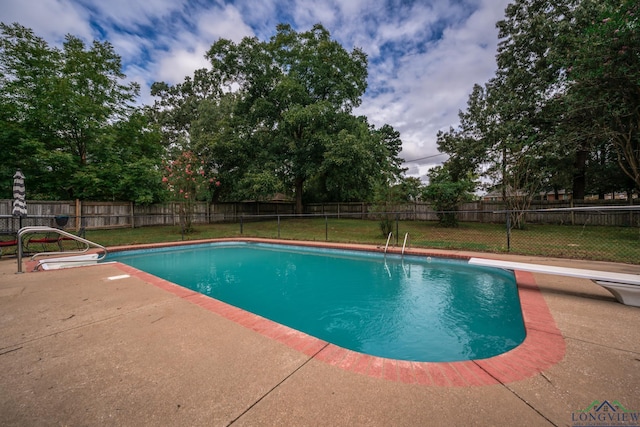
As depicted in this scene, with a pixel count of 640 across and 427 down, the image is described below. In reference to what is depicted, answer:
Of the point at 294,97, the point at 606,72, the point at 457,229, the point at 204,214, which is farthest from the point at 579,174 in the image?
the point at 204,214

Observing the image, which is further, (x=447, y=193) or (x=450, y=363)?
(x=447, y=193)

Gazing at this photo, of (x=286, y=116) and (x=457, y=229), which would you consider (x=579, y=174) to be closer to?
(x=457, y=229)

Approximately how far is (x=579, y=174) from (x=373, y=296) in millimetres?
19503

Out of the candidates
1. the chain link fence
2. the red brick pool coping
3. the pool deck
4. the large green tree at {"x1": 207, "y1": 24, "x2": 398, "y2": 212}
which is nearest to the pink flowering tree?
the chain link fence

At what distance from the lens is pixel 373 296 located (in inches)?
189

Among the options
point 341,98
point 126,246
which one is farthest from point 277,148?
point 126,246

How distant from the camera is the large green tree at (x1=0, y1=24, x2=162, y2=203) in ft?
39.2

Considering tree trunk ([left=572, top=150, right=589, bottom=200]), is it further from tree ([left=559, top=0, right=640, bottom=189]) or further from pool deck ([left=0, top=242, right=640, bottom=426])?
pool deck ([left=0, top=242, right=640, bottom=426])

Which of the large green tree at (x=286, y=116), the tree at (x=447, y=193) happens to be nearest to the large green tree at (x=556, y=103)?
the tree at (x=447, y=193)

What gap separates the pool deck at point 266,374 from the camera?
1406mm

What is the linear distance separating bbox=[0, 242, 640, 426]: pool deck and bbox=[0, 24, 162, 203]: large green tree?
13.4m

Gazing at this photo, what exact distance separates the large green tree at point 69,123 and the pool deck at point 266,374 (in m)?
13.4

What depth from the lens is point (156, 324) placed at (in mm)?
2598

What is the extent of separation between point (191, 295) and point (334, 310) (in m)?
2.26
